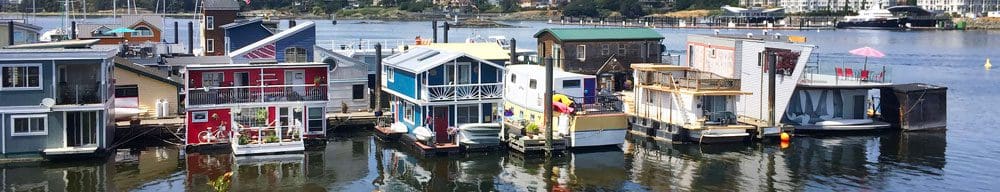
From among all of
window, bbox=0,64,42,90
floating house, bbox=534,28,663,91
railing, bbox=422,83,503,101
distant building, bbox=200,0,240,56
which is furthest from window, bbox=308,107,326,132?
distant building, bbox=200,0,240,56

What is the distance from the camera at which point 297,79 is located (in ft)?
118

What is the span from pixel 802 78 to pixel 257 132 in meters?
21.2

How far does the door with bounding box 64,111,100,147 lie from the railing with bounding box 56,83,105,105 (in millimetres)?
372

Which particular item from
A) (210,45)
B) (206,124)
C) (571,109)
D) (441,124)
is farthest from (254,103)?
(210,45)

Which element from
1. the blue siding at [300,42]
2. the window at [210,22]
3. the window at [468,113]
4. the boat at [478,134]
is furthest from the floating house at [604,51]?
the window at [210,22]

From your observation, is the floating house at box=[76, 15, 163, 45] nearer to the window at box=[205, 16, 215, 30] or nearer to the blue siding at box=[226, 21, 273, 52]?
the window at box=[205, 16, 215, 30]

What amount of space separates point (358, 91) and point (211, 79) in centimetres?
868

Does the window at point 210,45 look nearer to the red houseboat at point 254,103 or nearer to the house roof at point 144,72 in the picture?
the house roof at point 144,72

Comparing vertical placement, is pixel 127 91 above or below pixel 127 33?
below

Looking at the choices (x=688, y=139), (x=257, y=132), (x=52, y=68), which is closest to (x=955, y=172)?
(x=688, y=139)

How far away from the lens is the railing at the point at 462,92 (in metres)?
34.4

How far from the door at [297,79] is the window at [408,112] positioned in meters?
3.48

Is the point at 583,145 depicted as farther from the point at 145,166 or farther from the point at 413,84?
the point at 145,166

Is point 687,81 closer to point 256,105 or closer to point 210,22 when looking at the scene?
point 256,105
